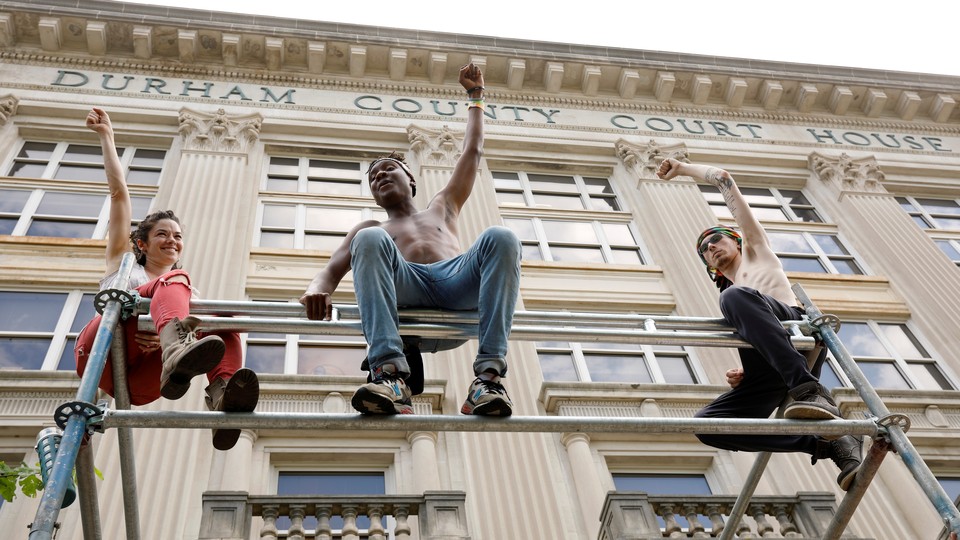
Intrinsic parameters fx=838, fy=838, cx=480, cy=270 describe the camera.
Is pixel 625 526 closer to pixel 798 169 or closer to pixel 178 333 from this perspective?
pixel 178 333

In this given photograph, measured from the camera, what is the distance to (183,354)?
4445 millimetres

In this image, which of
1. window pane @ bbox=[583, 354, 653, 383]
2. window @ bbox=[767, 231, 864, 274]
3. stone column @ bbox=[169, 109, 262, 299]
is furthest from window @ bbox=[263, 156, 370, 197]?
window @ bbox=[767, 231, 864, 274]

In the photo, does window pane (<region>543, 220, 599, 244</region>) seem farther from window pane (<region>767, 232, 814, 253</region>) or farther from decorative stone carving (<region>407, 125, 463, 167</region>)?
window pane (<region>767, 232, 814, 253</region>)

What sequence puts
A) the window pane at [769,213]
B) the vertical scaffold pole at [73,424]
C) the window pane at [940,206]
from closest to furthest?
1. the vertical scaffold pole at [73,424]
2. the window pane at [769,213]
3. the window pane at [940,206]

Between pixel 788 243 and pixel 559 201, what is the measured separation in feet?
15.8

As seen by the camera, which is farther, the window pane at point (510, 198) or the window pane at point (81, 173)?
the window pane at point (510, 198)

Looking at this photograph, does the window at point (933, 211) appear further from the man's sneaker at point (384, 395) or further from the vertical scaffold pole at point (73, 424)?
the vertical scaffold pole at point (73, 424)

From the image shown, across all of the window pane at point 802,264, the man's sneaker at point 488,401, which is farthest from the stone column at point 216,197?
the window pane at point 802,264

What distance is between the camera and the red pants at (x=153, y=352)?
4.88 meters

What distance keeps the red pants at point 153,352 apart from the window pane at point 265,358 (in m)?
6.53

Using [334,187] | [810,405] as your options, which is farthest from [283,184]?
[810,405]

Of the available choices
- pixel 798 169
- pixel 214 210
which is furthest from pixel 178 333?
pixel 798 169

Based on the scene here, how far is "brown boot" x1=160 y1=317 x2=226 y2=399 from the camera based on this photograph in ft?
14.6

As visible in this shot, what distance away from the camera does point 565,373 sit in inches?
510
